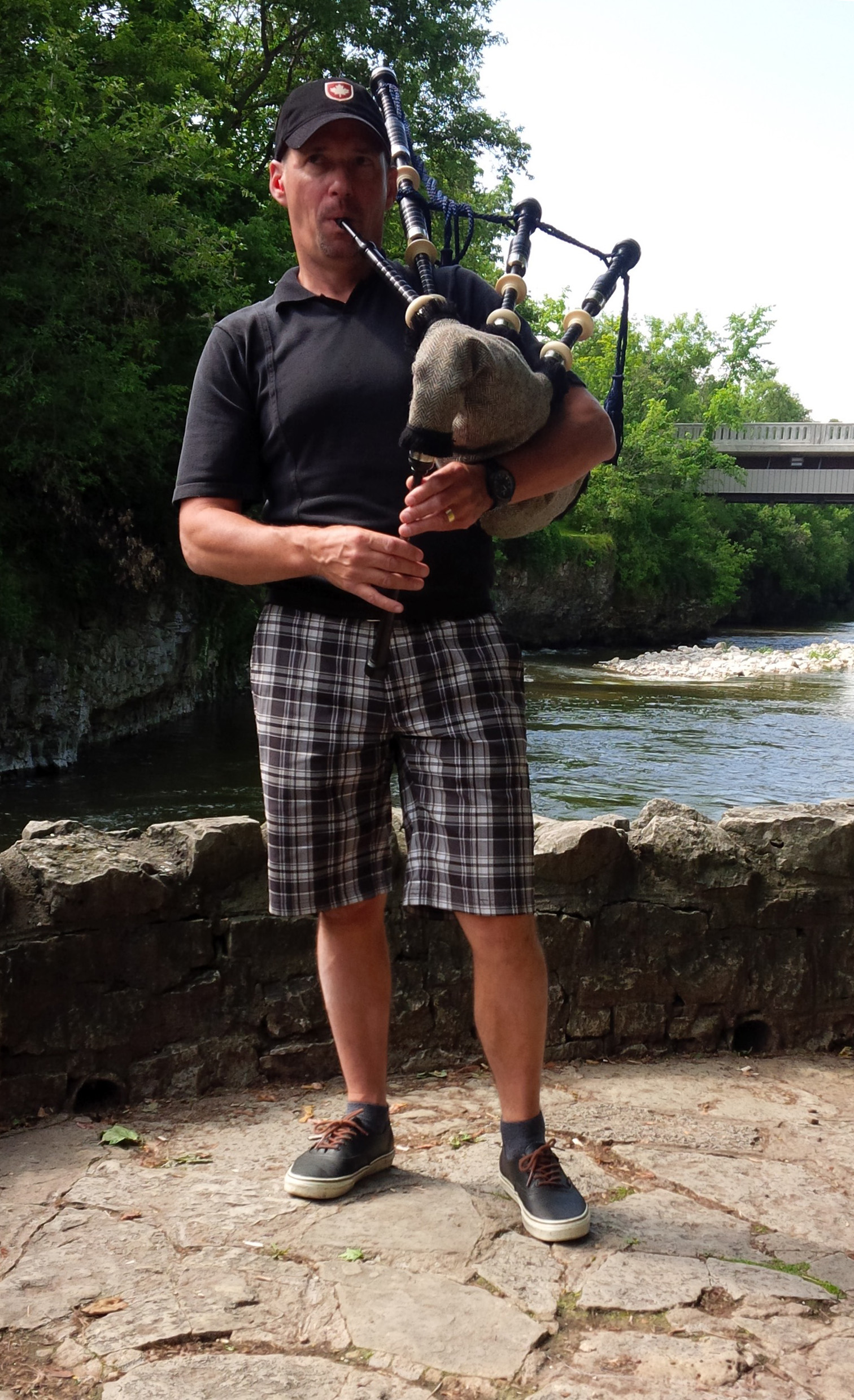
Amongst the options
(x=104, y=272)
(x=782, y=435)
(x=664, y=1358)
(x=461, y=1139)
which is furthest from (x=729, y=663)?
(x=664, y=1358)

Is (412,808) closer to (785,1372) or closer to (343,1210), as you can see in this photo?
(343,1210)

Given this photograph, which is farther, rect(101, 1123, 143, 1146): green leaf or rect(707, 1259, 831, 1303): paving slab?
rect(101, 1123, 143, 1146): green leaf

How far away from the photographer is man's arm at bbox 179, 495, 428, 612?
2.18 meters

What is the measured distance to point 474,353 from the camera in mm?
2043

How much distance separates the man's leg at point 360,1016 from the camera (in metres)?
2.53

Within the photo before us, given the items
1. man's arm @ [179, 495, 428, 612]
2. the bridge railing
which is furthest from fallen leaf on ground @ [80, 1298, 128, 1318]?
the bridge railing

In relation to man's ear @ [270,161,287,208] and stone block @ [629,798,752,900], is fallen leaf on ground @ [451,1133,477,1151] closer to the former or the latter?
stone block @ [629,798,752,900]

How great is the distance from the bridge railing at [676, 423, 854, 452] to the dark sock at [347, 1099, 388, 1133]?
140 ft

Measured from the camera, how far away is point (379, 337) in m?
2.43

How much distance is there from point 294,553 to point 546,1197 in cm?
135

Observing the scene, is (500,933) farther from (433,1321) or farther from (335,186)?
(335,186)

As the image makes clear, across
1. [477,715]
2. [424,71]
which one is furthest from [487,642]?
[424,71]

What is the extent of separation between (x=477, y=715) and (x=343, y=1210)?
104 centimetres

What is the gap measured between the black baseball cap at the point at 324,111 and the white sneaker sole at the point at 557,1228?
2.19 m
